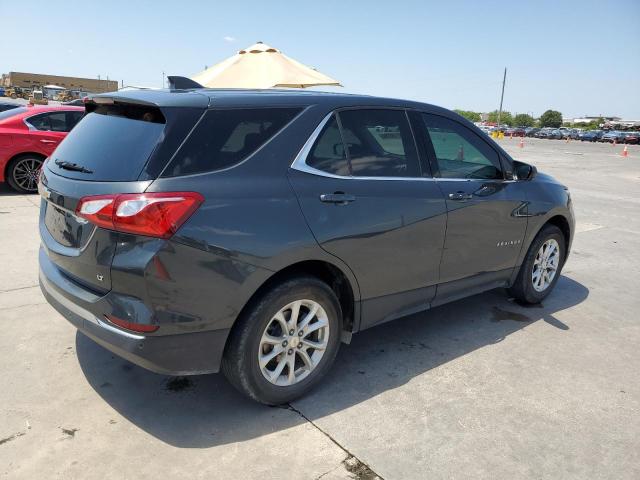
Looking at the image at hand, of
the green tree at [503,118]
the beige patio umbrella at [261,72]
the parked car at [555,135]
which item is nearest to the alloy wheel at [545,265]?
the beige patio umbrella at [261,72]

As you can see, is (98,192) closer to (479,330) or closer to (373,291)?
(373,291)

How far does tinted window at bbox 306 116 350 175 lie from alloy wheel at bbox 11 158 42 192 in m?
7.41

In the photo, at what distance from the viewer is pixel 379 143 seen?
334 cm

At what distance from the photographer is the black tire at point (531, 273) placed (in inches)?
178

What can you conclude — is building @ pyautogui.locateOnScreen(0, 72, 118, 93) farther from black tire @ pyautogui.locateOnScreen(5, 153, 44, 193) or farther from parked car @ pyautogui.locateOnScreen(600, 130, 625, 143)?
black tire @ pyautogui.locateOnScreen(5, 153, 44, 193)

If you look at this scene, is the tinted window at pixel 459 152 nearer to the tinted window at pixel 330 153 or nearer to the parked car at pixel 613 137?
the tinted window at pixel 330 153

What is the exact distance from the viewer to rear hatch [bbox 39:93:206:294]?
8.11 ft

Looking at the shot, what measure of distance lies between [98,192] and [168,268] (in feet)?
1.73

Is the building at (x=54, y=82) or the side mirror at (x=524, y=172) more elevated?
the building at (x=54, y=82)

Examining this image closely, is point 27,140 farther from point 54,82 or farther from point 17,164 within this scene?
point 54,82

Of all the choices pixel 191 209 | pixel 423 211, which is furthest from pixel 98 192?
pixel 423 211

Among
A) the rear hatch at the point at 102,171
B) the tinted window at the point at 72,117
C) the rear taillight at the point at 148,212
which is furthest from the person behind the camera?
the tinted window at the point at 72,117

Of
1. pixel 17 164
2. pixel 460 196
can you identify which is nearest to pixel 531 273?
pixel 460 196

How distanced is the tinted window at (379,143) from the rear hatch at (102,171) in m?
0.98
